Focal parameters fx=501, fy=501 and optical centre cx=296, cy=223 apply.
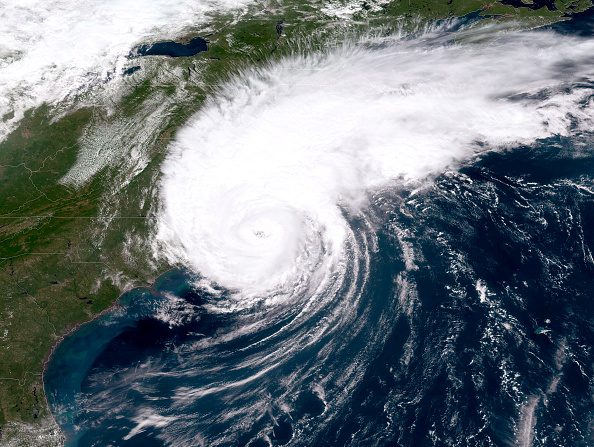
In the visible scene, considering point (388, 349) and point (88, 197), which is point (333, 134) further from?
point (88, 197)

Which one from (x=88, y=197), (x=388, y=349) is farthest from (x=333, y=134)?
(x=88, y=197)

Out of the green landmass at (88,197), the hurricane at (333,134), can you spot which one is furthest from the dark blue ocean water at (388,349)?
the hurricane at (333,134)

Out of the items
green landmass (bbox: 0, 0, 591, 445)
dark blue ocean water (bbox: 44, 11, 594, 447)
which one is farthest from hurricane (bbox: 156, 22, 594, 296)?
dark blue ocean water (bbox: 44, 11, 594, 447)

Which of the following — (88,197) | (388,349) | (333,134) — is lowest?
(388,349)

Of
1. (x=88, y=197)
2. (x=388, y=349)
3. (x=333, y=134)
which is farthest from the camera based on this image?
(x=333, y=134)

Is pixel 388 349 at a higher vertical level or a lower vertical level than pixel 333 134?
lower

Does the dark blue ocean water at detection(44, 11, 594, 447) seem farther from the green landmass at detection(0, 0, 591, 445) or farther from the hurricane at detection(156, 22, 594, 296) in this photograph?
the hurricane at detection(156, 22, 594, 296)

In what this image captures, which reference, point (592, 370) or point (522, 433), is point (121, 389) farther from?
point (592, 370)
